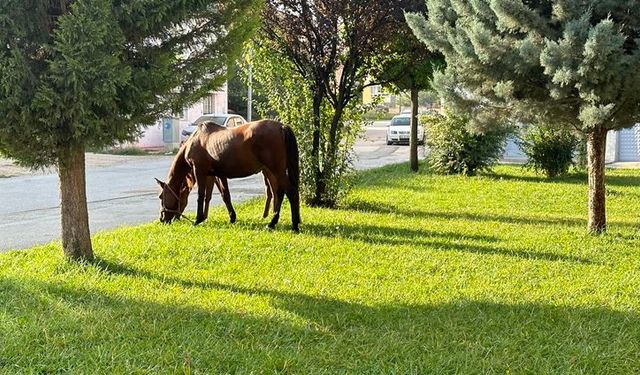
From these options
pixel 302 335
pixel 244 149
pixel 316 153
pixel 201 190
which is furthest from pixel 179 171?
pixel 302 335

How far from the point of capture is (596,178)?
28.7 ft

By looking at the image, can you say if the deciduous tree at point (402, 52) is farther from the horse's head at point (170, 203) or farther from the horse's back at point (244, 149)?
the horse's head at point (170, 203)

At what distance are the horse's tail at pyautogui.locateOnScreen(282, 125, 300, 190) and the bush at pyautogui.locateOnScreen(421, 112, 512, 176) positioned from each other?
31.0 ft

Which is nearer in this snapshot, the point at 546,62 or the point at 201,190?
the point at 546,62

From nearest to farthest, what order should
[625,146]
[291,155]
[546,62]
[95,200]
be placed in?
[546,62], [291,155], [95,200], [625,146]

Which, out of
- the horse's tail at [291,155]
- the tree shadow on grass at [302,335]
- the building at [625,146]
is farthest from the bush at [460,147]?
the tree shadow on grass at [302,335]

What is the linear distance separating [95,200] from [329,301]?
8.74 metres

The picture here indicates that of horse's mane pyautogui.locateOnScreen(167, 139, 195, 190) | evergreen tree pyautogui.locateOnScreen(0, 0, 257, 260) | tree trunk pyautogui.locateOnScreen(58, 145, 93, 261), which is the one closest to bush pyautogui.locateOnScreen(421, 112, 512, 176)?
horse's mane pyautogui.locateOnScreen(167, 139, 195, 190)

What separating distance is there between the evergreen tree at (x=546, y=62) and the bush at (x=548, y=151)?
29.0 feet

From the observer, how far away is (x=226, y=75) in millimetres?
6234

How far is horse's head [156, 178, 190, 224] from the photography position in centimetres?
926

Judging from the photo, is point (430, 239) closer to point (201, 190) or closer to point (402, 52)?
point (201, 190)

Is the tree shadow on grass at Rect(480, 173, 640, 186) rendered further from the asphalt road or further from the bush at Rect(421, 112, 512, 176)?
the asphalt road

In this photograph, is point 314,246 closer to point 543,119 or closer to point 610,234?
point 543,119
